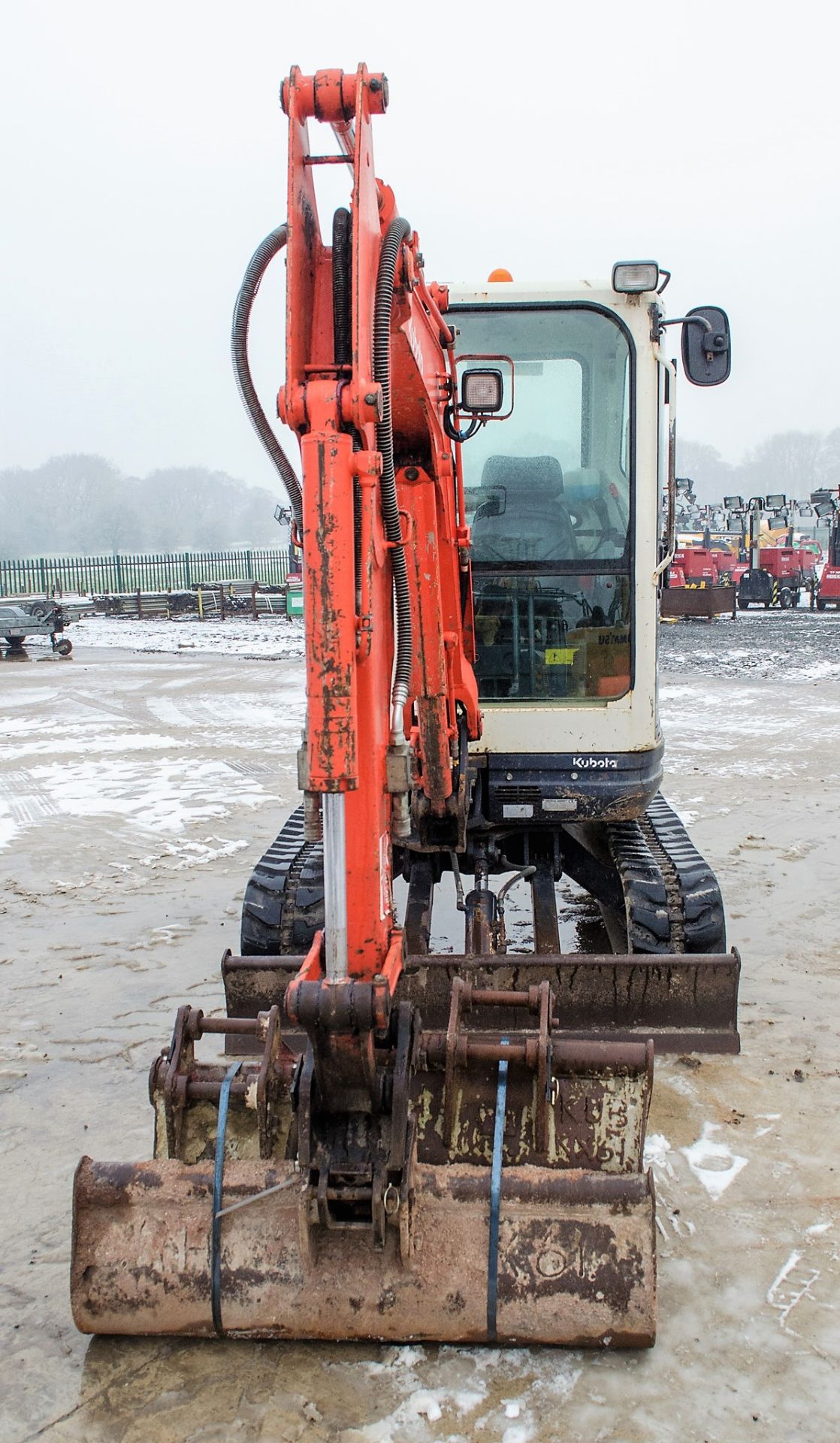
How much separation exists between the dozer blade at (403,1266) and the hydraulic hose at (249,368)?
172 cm

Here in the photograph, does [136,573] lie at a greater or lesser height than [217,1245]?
greater

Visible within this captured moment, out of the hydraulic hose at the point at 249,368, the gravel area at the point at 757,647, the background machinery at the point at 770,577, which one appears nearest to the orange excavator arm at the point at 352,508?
the hydraulic hose at the point at 249,368

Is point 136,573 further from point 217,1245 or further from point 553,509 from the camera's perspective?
point 217,1245

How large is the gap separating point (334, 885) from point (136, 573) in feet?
144

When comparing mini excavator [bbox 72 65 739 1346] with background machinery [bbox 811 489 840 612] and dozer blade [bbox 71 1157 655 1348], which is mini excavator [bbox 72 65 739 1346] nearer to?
dozer blade [bbox 71 1157 655 1348]

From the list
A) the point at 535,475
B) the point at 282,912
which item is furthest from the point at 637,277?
the point at 282,912

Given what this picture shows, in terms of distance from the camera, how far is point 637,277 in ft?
14.6

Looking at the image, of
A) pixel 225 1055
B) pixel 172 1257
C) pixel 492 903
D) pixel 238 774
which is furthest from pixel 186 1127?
Answer: pixel 238 774

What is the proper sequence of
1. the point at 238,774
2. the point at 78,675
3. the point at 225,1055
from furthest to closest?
the point at 78,675 → the point at 238,774 → the point at 225,1055

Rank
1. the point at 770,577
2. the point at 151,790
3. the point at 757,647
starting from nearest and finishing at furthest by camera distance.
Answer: the point at 151,790, the point at 757,647, the point at 770,577

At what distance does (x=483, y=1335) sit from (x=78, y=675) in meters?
16.3

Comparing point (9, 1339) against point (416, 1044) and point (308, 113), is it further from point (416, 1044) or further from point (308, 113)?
point (308, 113)

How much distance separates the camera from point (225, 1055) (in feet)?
14.7

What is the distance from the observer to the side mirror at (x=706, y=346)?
167 inches
